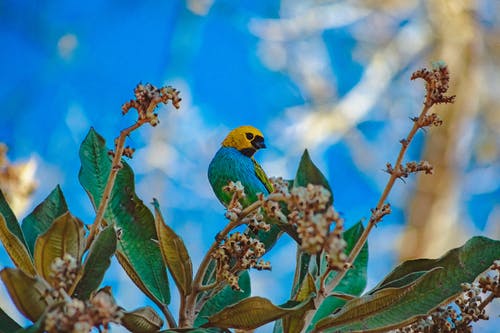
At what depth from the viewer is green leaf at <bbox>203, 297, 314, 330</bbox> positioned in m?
0.41

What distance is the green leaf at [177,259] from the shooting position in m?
0.48

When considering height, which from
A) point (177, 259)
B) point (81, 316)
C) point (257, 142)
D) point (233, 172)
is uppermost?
point (257, 142)

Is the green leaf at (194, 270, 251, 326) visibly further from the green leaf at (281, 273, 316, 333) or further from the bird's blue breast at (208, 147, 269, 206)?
the bird's blue breast at (208, 147, 269, 206)

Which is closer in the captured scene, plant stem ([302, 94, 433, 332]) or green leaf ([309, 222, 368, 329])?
plant stem ([302, 94, 433, 332])

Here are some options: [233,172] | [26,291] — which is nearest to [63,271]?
[26,291]

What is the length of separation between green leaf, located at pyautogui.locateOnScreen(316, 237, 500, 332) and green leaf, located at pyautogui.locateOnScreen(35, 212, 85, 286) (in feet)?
0.56

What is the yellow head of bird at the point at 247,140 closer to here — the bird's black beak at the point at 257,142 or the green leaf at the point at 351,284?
the bird's black beak at the point at 257,142

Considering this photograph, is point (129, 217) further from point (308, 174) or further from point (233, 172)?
point (233, 172)

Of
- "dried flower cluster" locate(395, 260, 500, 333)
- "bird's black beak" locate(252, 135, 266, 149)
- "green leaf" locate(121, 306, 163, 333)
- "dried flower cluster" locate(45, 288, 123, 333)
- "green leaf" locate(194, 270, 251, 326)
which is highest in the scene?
"bird's black beak" locate(252, 135, 266, 149)

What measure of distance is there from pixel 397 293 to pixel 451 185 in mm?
2626

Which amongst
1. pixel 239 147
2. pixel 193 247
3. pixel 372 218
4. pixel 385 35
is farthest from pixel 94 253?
pixel 385 35

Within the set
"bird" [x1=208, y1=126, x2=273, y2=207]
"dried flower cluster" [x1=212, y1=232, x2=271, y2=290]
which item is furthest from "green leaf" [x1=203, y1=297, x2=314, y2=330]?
"bird" [x1=208, y1=126, x2=273, y2=207]

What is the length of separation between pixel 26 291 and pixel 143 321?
0.08 m

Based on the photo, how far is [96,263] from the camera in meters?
0.44
